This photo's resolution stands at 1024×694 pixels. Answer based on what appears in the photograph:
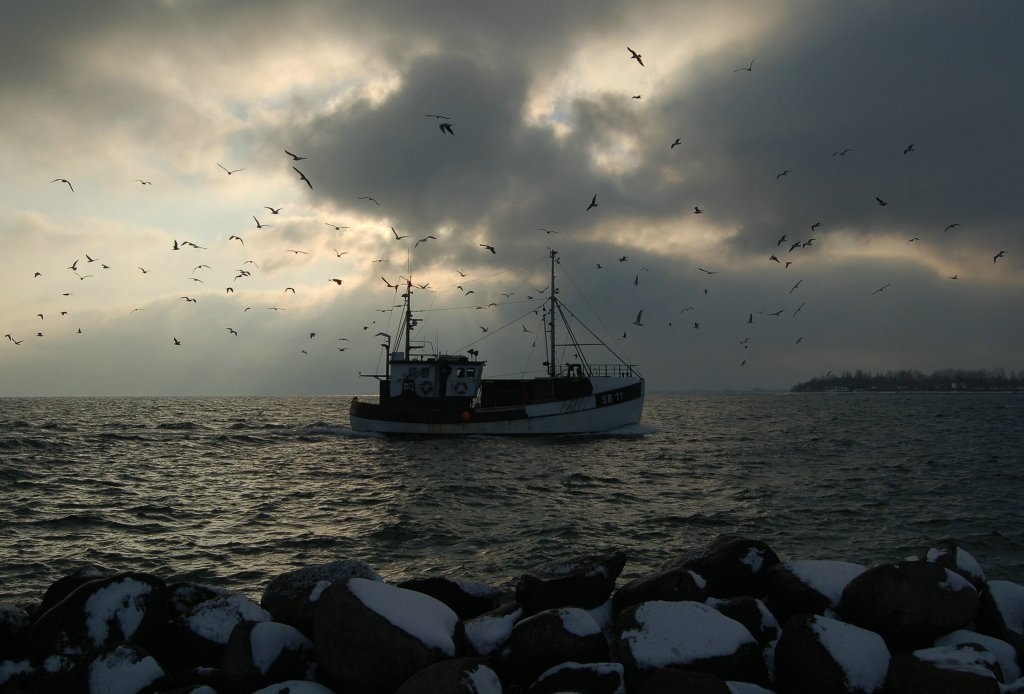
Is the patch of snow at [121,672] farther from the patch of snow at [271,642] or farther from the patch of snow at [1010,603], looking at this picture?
the patch of snow at [1010,603]

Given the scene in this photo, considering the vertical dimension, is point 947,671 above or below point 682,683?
above

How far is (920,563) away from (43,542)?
15.4m

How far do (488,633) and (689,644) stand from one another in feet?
6.23

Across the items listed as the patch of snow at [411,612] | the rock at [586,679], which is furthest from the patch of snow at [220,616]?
the rock at [586,679]

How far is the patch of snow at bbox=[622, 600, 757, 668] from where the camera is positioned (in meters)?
5.48

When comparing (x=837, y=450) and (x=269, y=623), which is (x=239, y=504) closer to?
(x=269, y=623)

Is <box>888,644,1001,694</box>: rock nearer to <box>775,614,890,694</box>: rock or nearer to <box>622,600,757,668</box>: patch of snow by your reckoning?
<box>775,614,890,694</box>: rock

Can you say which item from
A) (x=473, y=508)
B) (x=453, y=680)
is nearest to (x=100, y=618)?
(x=453, y=680)

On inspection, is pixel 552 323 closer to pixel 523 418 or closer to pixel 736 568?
pixel 523 418

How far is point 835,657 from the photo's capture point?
5.33 m

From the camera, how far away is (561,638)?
19.0 feet

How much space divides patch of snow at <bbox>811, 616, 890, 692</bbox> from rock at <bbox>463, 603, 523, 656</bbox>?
2.80m

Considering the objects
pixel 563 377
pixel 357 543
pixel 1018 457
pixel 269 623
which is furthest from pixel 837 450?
pixel 269 623

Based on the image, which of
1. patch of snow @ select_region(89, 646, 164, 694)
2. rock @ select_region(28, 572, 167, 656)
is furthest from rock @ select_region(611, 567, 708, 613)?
rock @ select_region(28, 572, 167, 656)
